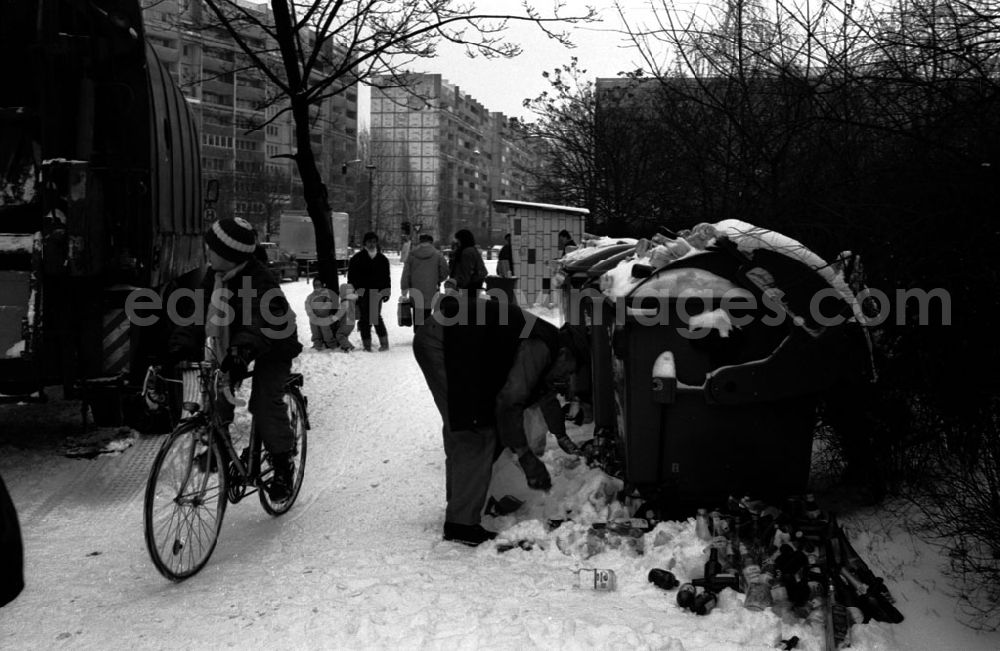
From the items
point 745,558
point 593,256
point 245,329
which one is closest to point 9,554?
point 245,329

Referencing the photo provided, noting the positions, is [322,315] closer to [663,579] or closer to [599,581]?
[599,581]

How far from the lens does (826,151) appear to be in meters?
5.73

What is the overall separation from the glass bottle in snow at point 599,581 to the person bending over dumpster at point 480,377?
78cm

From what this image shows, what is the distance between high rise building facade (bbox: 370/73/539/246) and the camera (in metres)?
102

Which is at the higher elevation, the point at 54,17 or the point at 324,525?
the point at 54,17

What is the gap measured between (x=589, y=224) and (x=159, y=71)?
16.3 metres

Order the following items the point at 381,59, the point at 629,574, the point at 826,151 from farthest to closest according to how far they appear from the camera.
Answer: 1. the point at 381,59
2. the point at 826,151
3. the point at 629,574

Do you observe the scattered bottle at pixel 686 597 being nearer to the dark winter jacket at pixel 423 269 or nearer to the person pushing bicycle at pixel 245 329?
the person pushing bicycle at pixel 245 329

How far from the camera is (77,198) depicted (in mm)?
6520

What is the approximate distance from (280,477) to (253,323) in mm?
1060

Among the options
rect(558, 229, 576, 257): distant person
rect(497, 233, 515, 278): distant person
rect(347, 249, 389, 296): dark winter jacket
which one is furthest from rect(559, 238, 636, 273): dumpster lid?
rect(497, 233, 515, 278): distant person

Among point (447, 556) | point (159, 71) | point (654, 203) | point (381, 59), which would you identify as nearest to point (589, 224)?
point (654, 203)

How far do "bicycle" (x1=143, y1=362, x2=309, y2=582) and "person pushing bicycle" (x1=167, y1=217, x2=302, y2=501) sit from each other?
11cm

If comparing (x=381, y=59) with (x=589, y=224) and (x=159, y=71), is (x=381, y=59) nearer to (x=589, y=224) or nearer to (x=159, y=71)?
(x=159, y=71)
